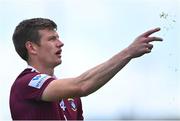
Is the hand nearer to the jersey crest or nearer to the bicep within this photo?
the bicep

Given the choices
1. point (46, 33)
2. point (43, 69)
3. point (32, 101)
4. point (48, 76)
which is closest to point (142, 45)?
point (48, 76)

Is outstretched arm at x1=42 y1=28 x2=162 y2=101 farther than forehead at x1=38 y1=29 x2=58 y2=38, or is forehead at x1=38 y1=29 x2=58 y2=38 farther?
forehead at x1=38 y1=29 x2=58 y2=38

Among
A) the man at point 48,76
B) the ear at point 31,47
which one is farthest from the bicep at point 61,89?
the ear at point 31,47

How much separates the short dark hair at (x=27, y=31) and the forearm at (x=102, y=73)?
100 centimetres

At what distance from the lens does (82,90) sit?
5.81m

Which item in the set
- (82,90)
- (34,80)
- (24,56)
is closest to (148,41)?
(82,90)

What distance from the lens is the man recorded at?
562cm

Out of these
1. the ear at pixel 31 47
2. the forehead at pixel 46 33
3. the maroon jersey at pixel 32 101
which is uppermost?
the forehead at pixel 46 33

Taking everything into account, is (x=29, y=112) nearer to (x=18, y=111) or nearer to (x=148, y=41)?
(x=18, y=111)

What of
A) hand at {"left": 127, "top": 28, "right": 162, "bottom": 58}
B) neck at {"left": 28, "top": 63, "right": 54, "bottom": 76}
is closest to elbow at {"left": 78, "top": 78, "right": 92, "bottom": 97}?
hand at {"left": 127, "top": 28, "right": 162, "bottom": 58}

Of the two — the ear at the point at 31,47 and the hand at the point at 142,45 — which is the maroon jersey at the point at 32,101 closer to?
the ear at the point at 31,47

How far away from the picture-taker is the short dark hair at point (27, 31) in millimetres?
6691

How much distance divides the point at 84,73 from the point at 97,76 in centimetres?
16

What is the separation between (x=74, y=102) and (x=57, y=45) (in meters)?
0.55
